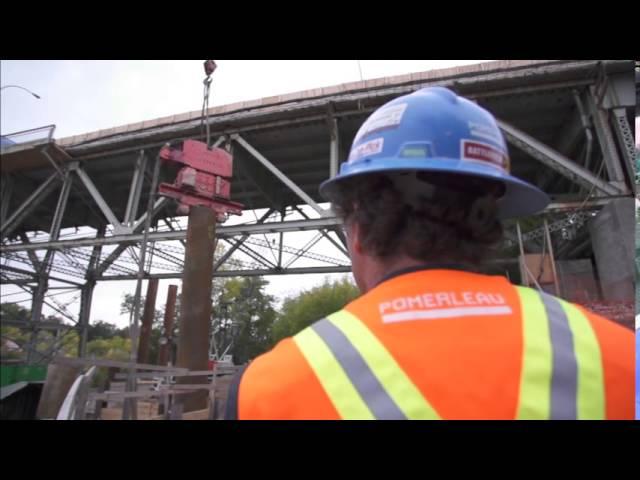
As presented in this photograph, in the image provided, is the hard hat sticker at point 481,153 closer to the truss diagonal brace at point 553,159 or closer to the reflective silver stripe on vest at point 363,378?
the reflective silver stripe on vest at point 363,378

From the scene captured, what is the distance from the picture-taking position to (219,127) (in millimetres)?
13312

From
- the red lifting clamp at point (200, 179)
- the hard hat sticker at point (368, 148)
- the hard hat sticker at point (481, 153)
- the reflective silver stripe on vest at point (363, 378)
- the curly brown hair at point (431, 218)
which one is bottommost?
the reflective silver stripe on vest at point (363, 378)

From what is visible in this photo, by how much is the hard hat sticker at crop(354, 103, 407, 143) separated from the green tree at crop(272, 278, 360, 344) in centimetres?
3778

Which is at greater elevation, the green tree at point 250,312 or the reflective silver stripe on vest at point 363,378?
the green tree at point 250,312

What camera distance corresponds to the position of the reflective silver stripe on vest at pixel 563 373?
0.95 metres

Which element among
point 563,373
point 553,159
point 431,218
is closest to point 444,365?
point 563,373

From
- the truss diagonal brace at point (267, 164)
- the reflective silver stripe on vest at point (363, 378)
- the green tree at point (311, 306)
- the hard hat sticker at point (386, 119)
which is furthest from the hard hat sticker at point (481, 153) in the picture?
the green tree at point (311, 306)

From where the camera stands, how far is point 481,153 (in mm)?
1413

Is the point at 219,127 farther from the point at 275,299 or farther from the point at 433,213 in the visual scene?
the point at 275,299

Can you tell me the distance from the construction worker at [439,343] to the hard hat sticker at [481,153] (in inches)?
0.9

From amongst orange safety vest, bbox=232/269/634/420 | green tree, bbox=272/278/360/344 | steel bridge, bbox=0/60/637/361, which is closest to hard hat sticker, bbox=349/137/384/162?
orange safety vest, bbox=232/269/634/420

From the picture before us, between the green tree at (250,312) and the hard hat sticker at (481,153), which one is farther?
the green tree at (250,312)

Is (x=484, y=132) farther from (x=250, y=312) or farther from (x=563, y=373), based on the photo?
(x=250, y=312)
